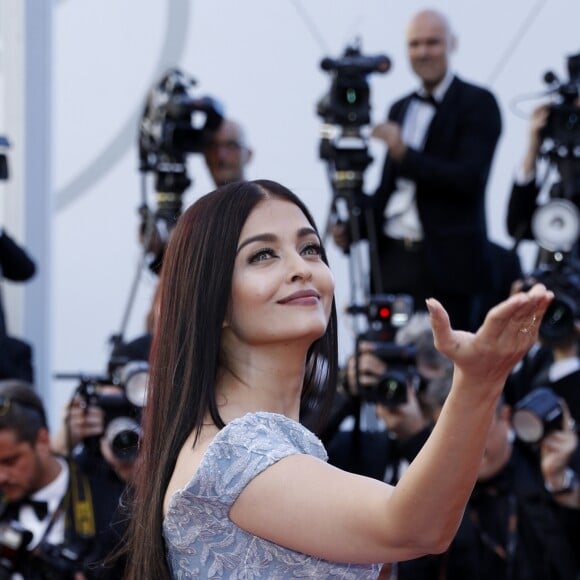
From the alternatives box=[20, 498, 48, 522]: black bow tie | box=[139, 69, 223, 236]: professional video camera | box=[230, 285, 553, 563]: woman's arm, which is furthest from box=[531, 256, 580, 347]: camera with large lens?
box=[230, 285, 553, 563]: woman's arm

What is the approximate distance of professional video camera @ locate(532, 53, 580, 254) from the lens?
13.8 ft

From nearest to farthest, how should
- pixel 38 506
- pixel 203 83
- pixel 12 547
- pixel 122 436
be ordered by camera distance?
pixel 122 436 → pixel 12 547 → pixel 38 506 → pixel 203 83

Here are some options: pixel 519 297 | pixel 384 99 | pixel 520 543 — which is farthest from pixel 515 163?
pixel 519 297

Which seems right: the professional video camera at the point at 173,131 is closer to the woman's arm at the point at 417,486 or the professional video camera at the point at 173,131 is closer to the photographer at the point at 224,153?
the photographer at the point at 224,153

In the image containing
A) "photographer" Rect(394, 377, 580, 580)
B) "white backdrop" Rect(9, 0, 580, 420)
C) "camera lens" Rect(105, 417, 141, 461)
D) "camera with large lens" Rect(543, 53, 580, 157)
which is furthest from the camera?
"white backdrop" Rect(9, 0, 580, 420)

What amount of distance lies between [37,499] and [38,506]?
0.03m

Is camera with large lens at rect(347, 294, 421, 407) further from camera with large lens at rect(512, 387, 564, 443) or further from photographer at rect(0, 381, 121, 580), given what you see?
photographer at rect(0, 381, 121, 580)

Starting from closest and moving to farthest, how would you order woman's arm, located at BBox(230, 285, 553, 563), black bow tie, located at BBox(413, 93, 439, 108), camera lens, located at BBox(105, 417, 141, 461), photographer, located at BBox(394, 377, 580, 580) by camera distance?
woman's arm, located at BBox(230, 285, 553, 563) → camera lens, located at BBox(105, 417, 141, 461) → photographer, located at BBox(394, 377, 580, 580) → black bow tie, located at BBox(413, 93, 439, 108)

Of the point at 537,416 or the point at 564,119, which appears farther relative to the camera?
the point at 564,119

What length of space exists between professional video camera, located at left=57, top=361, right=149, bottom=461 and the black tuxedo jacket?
43.2 inches

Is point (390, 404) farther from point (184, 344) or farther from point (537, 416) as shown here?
point (184, 344)

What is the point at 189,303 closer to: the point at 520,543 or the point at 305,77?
the point at 520,543

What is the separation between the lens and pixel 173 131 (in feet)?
14.8

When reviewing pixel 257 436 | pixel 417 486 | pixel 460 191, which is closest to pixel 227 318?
pixel 257 436
